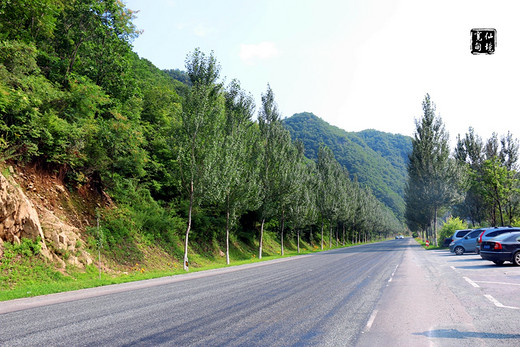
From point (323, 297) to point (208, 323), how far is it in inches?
149

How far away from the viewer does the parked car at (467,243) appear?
27.2m

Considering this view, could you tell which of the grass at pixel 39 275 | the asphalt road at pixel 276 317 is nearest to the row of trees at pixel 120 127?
the grass at pixel 39 275

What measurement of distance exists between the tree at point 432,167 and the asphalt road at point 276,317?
130 ft

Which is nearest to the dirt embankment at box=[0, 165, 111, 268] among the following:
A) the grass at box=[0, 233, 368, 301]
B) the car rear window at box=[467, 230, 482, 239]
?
the grass at box=[0, 233, 368, 301]

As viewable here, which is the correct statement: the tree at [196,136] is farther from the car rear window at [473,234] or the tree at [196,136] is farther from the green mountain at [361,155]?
the green mountain at [361,155]

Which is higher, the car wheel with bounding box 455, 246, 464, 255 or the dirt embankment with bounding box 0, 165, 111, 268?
the dirt embankment with bounding box 0, 165, 111, 268

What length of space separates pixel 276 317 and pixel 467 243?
27.3 meters

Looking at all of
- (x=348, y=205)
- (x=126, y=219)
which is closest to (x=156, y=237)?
(x=126, y=219)

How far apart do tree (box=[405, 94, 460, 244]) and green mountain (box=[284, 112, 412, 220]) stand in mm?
72414

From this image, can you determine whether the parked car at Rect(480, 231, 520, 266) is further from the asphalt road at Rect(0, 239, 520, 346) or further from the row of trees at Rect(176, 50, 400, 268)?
the row of trees at Rect(176, 50, 400, 268)

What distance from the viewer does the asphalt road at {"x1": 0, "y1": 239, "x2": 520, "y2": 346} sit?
5.01 meters

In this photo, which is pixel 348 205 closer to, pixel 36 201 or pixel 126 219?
pixel 126 219

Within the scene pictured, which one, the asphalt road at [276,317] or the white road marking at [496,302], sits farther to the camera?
the white road marking at [496,302]

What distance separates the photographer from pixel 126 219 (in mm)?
22812
